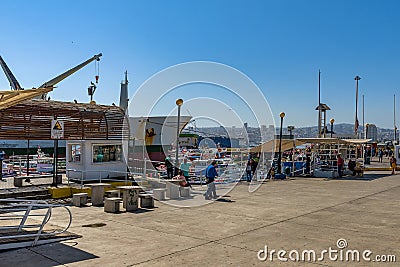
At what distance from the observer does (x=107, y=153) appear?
1969 cm

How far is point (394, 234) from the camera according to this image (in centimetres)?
971

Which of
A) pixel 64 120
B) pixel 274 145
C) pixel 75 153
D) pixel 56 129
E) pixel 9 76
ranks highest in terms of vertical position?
pixel 9 76

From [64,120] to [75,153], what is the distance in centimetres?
186

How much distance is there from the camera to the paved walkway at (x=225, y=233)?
305 inches

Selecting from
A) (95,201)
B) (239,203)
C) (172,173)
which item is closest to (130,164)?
(172,173)

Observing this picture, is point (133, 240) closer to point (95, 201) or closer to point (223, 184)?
point (95, 201)

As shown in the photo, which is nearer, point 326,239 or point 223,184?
point 326,239

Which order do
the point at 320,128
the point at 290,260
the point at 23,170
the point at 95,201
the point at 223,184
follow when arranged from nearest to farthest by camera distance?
1. the point at 290,260
2. the point at 95,201
3. the point at 223,184
4. the point at 23,170
5. the point at 320,128

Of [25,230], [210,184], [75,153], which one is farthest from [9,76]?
[25,230]

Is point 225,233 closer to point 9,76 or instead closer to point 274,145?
point 274,145

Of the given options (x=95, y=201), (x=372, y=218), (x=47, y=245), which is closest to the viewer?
(x=47, y=245)

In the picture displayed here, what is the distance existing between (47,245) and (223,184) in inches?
529

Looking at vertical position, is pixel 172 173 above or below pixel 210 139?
below

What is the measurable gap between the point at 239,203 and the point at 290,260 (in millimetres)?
7093
